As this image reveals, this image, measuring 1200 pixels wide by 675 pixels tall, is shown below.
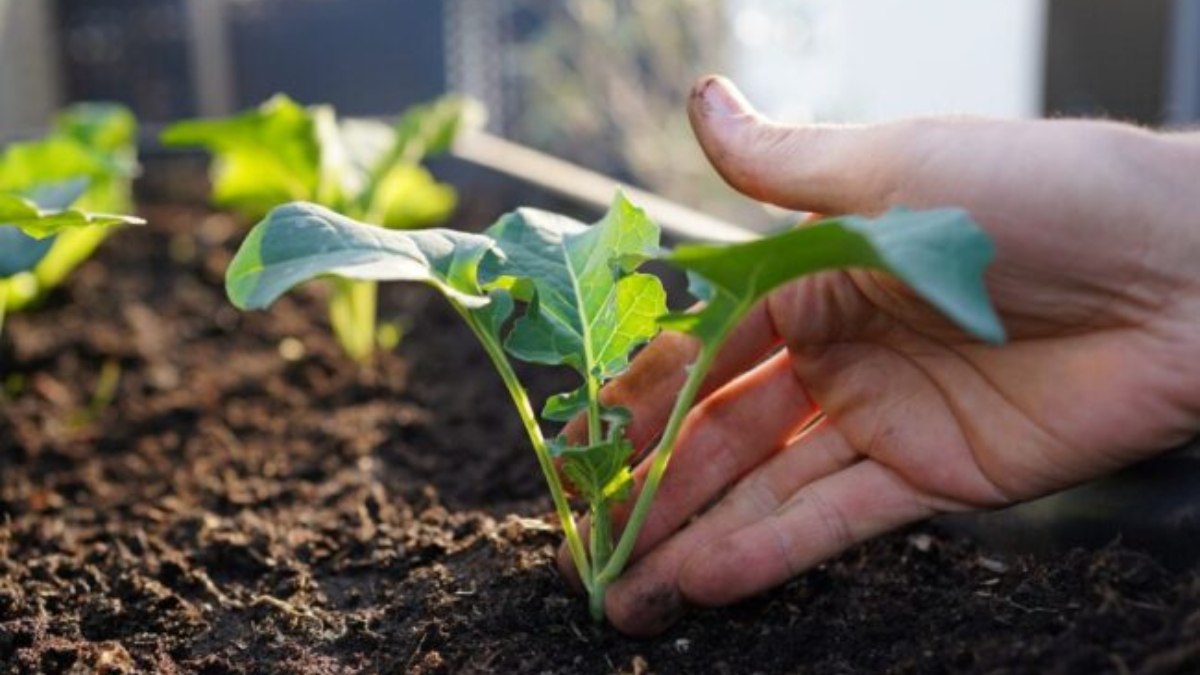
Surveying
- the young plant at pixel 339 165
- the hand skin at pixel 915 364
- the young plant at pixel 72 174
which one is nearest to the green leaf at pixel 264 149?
the young plant at pixel 339 165

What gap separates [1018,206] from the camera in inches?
46.2

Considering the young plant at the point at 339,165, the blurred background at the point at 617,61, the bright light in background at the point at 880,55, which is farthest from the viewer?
the bright light in background at the point at 880,55

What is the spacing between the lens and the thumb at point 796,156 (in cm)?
127

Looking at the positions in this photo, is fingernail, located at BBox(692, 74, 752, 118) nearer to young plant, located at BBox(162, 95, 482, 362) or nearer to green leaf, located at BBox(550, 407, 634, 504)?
green leaf, located at BBox(550, 407, 634, 504)

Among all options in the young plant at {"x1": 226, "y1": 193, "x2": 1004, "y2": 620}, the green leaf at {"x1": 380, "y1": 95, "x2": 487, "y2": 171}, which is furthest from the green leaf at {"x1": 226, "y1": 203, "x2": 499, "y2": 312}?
the green leaf at {"x1": 380, "y1": 95, "x2": 487, "y2": 171}

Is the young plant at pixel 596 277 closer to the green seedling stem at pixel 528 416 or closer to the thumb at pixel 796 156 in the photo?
the green seedling stem at pixel 528 416

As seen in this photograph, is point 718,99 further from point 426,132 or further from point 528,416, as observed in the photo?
point 426,132

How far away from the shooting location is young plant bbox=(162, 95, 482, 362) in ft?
7.76

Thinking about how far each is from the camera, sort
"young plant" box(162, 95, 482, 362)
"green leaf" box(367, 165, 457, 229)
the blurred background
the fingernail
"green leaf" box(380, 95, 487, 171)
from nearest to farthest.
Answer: the fingernail < "young plant" box(162, 95, 482, 362) < "green leaf" box(380, 95, 487, 171) < "green leaf" box(367, 165, 457, 229) < the blurred background

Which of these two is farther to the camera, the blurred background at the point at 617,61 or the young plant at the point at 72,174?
the blurred background at the point at 617,61

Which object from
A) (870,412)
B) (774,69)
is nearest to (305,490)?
(870,412)

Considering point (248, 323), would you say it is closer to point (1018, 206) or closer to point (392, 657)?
point (392, 657)

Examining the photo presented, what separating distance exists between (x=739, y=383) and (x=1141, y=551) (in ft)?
1.43

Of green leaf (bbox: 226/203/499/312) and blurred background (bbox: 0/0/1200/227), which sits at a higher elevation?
green leaf (bbox: 226/203/499/312)
